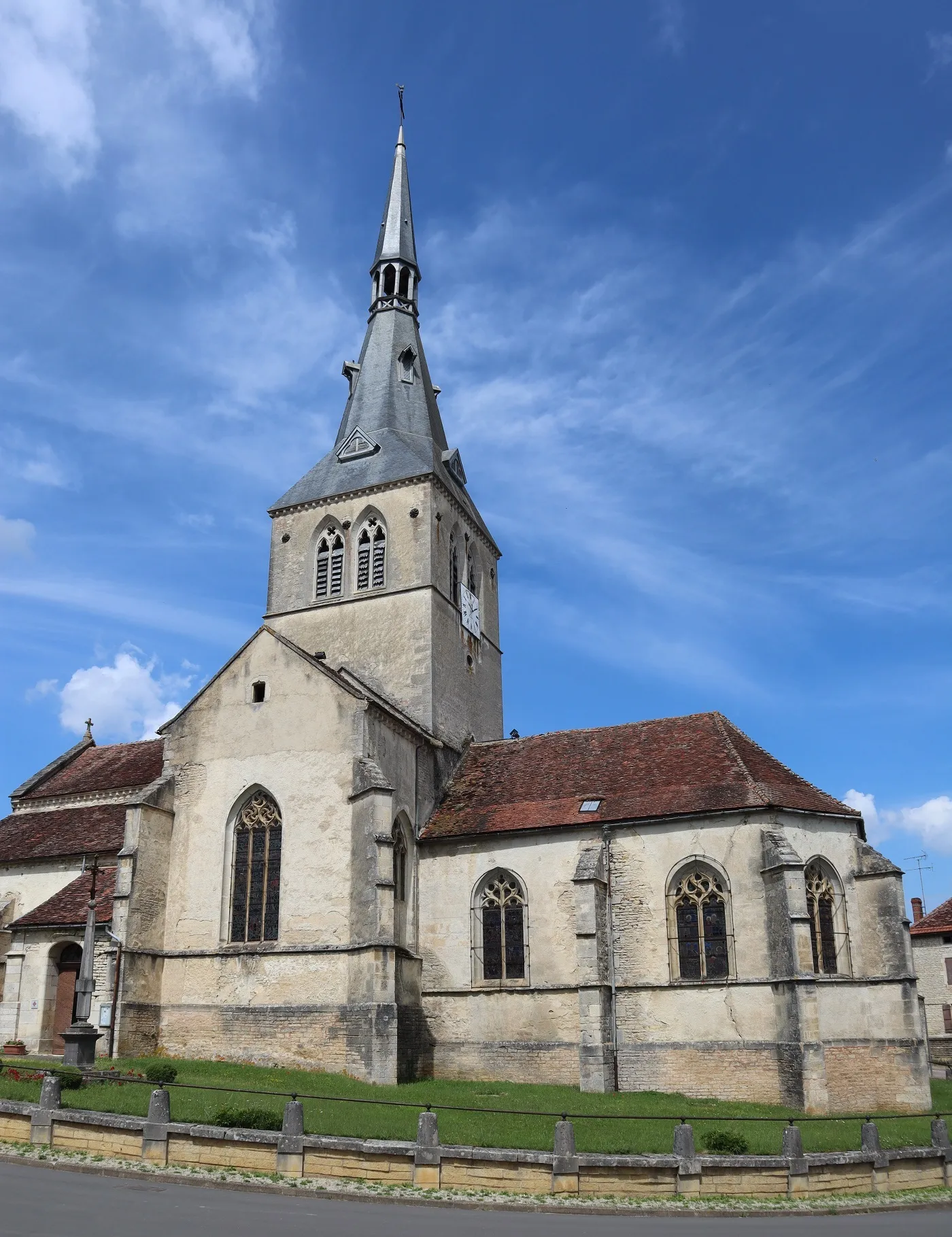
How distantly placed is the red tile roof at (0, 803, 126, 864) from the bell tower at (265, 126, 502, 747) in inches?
321

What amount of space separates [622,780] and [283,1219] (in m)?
17.8

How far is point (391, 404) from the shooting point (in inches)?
1495

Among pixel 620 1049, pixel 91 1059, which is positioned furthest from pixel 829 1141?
pixel 91 1059

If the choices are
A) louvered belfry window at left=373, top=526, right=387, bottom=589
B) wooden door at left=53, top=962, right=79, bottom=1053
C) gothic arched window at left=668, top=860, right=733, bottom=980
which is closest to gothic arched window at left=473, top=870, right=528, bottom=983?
gothic arched window at left=668, top=860, right=733, bottom=980

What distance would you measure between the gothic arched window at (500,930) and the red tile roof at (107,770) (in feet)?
39.8

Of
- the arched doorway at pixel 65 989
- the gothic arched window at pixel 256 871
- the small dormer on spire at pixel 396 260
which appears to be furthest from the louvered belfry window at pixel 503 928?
the small dormer on spire at pixel 396 260

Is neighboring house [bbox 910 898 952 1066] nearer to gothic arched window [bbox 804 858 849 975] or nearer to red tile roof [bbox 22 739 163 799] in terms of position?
gothic arched window [bbox 804 858 849 975]

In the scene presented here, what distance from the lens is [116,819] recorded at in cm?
3216

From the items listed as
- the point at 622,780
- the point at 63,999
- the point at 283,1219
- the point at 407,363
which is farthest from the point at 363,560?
the point at 283,1219

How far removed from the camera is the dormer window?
39.2 metres

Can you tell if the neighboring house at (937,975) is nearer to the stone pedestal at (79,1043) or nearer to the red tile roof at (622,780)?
the red tile roof at (622,780)

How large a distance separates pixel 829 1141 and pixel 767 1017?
6583mm

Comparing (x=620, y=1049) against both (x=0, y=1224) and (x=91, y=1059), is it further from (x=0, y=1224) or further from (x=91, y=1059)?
(x=0, y=1224)

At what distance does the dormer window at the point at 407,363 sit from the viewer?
3916 cm
